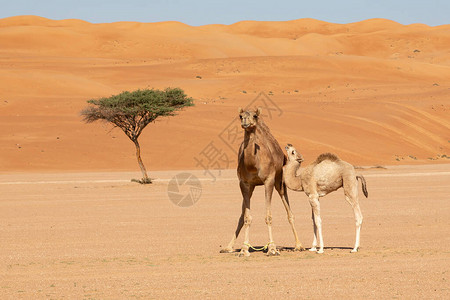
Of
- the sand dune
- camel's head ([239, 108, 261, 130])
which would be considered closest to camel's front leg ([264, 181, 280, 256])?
camel's head ([239, 108, 261, 130])

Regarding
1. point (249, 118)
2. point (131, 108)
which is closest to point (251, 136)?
point (249, 118)

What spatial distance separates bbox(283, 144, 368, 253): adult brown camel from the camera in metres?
13.5

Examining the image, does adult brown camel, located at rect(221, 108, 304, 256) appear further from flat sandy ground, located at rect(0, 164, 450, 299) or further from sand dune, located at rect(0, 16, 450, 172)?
sand dune, located at rect(0, 16, 450, 172)

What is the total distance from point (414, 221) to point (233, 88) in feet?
225

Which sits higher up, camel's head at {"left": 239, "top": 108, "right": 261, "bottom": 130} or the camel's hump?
camel's head at {"left": 239, "top": 108, "right": 261, "bottom": 130}

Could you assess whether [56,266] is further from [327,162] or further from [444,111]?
[444,111]

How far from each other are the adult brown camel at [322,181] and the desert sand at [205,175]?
80cm

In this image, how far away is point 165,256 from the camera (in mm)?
13773

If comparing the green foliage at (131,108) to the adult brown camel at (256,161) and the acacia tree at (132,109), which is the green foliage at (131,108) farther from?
the adult brown camel at (256,161)

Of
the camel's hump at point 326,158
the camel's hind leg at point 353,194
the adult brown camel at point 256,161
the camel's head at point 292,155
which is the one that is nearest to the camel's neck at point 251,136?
the adult brown camel at point 256,161

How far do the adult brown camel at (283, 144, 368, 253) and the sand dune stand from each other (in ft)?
117

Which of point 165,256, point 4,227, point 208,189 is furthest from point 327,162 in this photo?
point 208,189

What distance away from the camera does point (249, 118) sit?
1322 cm

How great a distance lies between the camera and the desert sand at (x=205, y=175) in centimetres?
1144
